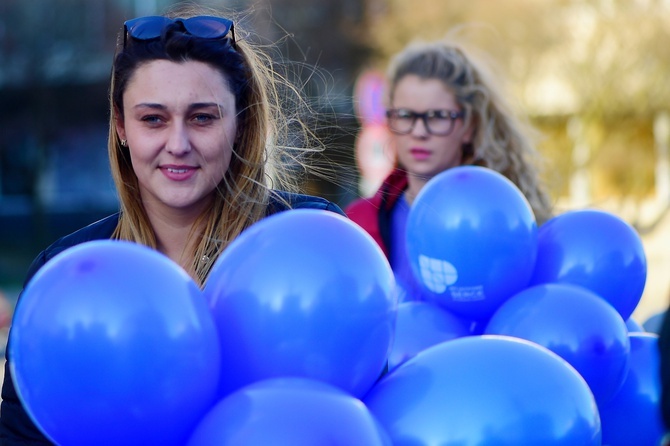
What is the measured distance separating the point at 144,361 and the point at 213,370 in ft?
0.44

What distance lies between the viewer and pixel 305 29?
19.3m

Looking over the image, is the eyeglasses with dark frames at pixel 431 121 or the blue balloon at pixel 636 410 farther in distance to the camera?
the eyeglasses with dark frames at pixel 431 121

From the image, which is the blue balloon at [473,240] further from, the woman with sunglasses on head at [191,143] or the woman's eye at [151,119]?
the woman's eye at [151,119]

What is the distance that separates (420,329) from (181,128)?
3.95ft

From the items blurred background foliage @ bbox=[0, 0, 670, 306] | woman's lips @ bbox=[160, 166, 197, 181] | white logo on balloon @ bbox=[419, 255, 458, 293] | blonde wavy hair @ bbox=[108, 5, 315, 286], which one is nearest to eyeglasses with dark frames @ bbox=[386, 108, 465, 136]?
white logo on balloon @ bbox=[419, 255, 458, 293]

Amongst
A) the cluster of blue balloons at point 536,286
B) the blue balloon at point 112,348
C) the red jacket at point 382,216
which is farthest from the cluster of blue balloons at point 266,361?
the red jacket at point 382,216

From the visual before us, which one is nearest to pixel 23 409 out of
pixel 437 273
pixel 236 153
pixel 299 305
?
pixel 236 153

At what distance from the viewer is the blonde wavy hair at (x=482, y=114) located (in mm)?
4062

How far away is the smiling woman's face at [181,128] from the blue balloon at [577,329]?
114cm

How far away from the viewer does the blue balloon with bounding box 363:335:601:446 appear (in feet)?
5.34

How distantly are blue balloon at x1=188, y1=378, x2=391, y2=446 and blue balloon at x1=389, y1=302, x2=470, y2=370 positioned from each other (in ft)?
4.32

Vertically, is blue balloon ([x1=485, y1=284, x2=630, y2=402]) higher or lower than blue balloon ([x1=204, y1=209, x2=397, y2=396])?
lower

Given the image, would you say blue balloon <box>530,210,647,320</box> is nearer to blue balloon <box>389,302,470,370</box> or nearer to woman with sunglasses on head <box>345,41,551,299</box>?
blue balloon <box>389,302,470,370</box>

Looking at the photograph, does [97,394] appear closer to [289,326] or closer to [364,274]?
[289,326]
